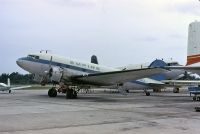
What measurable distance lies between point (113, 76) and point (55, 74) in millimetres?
4640

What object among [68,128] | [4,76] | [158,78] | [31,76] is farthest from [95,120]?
[4,76]

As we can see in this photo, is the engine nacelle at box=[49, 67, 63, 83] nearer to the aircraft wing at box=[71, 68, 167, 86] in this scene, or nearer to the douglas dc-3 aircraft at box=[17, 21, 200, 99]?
the douglas dc-3 aircraft at box=[17, 21, 200, 99]

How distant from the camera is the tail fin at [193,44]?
24.5 metres

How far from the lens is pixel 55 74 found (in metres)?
27.2

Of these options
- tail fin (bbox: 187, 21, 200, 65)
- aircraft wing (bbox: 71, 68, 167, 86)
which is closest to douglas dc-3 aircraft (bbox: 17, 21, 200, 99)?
aircraft wing (bbox: 71, 68, 167, 86)

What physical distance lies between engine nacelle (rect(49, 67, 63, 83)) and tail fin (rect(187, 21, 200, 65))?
1006 centimetres

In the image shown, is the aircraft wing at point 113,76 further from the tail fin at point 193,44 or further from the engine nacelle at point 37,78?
the engine nacelle at point 37,78

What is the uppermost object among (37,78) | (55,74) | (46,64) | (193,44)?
(193,44)

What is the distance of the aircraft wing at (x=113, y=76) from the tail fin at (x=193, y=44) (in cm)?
212

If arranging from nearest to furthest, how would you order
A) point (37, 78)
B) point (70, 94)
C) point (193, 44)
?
point (193, 44)
point (70, 94)
point (37, 78)

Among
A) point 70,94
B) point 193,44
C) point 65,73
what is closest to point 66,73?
point 65,73

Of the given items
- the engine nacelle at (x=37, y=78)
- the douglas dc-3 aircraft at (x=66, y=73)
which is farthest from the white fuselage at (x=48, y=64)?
the engine nacelle at (x=37, y=78)

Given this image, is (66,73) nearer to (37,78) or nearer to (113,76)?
(37,78)

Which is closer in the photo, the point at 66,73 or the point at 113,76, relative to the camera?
the point at 113,76
